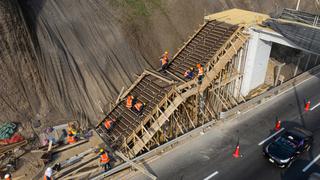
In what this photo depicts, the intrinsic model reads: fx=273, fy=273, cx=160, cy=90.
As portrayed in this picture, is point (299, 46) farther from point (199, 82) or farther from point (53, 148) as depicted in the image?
point (53, 148)

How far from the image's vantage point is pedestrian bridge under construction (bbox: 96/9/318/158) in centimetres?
1950

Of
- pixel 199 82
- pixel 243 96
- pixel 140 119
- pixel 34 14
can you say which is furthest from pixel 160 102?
pixel 34 14

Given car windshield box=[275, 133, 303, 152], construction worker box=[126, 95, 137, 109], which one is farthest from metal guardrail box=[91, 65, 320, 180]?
car windshield box=[275, 133, 303, 152]

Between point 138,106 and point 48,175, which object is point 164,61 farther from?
point 48,175

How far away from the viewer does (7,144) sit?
18.4 meters

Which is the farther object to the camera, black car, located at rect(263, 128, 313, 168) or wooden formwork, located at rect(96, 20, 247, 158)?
wooden formwork, located at rect(96, 20, 247, 158)

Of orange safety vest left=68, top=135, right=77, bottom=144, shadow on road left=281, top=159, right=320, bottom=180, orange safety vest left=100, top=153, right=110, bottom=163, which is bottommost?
orange safety vest left=68, top=135, right=77, bottom=144

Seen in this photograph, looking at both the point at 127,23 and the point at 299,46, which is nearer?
the point at 299,46

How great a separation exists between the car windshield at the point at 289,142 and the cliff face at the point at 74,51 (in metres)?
13.5

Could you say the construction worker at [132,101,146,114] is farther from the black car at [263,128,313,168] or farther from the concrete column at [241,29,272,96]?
the concrete column at [241,29,272,96]

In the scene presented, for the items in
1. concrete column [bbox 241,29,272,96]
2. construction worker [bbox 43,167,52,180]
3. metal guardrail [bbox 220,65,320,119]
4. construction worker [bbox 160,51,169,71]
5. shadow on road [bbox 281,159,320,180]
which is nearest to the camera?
construction worker [bbox 43,167,52,180]

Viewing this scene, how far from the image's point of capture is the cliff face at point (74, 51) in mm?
20531

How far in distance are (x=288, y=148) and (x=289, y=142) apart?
21.6 inches

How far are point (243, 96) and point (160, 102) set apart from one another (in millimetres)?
11577
